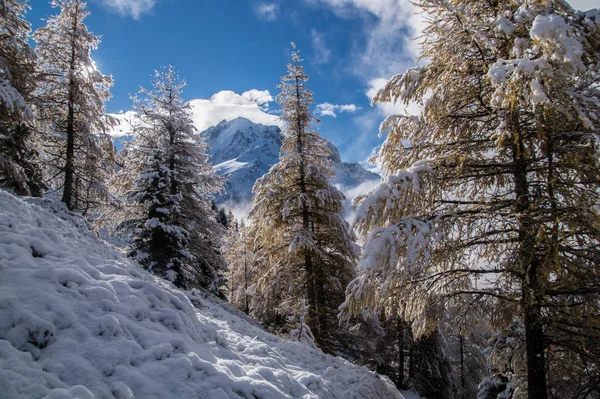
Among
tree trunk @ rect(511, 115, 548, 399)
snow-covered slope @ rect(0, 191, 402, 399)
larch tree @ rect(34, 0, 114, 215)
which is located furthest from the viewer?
larch tree @ rect(34, 0, 114, 215)

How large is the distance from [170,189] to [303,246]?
8.72 metres

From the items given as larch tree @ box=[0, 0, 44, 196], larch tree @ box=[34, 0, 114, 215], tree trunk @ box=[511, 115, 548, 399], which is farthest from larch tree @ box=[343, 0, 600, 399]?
larch tree @ box=[34, 0, 114, 215]

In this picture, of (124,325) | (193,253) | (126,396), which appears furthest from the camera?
(193,253)

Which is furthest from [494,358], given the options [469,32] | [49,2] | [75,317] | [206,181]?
[49,2]

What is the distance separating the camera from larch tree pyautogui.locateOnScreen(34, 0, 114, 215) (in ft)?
41.4

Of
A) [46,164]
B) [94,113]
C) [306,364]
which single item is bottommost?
[306,364]

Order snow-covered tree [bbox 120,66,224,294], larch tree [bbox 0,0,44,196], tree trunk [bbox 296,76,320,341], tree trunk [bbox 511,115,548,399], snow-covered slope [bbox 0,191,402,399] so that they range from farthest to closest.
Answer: snow-covered tree [bbox 120,66,224,294], tree trunk [bbox 296,76,320,341], larch tree [bbox 0,0,44,196], tree trunk [bbox 511,115,548,399], snow-covered slope [bbox 0,191,402,399]

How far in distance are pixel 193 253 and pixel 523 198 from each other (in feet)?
49.5

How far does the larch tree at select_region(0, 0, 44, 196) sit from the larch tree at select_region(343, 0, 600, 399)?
1029 cm

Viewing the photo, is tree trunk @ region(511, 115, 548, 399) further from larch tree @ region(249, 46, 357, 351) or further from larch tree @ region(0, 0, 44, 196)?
larch tree @ region(0, 0, 44, 196)

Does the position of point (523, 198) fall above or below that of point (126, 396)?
above

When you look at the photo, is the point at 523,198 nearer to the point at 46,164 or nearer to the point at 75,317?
the point at 75,317

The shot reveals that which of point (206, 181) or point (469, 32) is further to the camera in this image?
point (206, 181)

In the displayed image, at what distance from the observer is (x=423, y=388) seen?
55.7 ft
